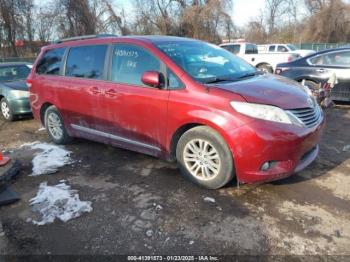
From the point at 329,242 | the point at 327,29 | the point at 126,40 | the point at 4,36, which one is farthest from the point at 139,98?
the point at 327,29

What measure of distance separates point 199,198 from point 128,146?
1.41m

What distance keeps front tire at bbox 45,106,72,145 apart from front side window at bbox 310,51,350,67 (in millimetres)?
6028

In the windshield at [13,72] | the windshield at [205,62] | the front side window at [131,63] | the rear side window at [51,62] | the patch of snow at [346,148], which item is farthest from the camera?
the windshield at [13,72]

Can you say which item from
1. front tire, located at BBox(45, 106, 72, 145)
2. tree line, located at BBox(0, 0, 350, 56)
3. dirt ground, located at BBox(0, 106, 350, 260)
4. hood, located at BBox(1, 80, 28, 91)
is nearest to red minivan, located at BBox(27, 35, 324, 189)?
dirt ground, located at BBox(0, 106, 350, 260)

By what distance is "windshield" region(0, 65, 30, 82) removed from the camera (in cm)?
894

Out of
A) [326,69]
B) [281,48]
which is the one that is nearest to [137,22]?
[281,48]

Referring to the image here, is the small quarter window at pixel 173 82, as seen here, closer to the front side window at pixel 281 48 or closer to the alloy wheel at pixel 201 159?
the alloy wheel at pixel 201 159

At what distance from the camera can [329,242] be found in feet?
9.41

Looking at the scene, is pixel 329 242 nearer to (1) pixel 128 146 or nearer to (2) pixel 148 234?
(2) pixel 148 234

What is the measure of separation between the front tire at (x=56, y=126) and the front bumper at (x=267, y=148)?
340 cm

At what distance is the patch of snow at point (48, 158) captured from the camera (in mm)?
4742

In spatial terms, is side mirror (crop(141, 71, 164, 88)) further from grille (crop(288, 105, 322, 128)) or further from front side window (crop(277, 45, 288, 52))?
front side window (crop(277, 45, 288, 52))

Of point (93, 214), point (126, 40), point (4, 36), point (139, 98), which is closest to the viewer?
point (93, 214)

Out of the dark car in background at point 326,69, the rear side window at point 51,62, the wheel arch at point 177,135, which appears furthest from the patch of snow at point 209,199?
the dark car in background at point 326,69
